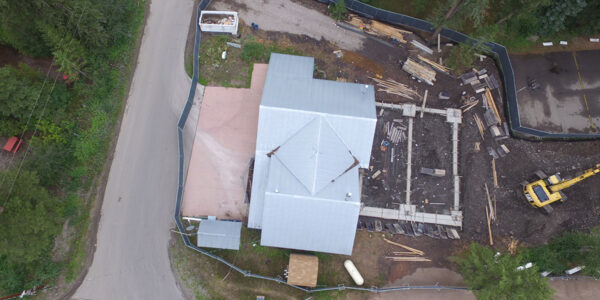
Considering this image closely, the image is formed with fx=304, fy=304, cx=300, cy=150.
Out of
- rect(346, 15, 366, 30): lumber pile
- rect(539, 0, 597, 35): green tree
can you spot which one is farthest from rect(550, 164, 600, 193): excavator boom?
rect(346, 15, 366, 30): lumber pile

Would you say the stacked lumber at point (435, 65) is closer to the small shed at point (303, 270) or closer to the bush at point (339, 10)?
the bush at point (339, 10)

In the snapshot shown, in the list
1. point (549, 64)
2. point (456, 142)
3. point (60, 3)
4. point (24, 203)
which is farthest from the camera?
point (549, 64)

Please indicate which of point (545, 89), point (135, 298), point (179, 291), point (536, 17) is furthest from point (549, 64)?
point (135, 298)

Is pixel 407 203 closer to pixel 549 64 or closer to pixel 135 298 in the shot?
pixel 549 64

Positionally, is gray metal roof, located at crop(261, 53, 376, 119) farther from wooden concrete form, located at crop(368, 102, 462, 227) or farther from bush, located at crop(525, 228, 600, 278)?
bush, located at crop(525, 228, 600, 278)

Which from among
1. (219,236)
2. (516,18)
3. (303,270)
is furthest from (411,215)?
(516,18)

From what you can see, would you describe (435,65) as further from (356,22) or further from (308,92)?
(308,92)

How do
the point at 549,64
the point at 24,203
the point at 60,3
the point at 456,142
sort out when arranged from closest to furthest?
the point at 24,203 → the point at 60,3 → the point at 456,142 → the point at 549,64
